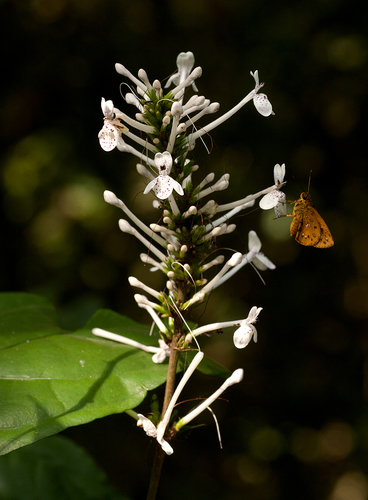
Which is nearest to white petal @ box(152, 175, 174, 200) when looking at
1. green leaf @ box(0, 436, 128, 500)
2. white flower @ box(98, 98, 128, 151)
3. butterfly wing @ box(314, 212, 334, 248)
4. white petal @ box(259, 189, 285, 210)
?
white flower @ box(98, 98, 128, 151)

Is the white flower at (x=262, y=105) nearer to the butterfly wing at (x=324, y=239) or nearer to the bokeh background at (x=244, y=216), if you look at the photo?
the butterfly wing at (x=324, y=239)

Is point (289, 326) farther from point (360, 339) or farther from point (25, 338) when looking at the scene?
point (25, 338)

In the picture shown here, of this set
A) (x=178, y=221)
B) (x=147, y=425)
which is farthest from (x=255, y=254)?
(x=147, y=425)

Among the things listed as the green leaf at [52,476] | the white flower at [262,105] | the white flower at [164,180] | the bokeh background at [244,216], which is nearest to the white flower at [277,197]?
the white flower at [262,105]

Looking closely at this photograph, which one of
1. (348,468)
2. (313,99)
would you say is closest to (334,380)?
(348,468)

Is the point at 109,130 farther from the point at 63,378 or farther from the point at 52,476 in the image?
the point at 52,476

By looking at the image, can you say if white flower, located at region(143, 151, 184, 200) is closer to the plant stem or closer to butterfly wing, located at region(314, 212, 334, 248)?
the plant stem
